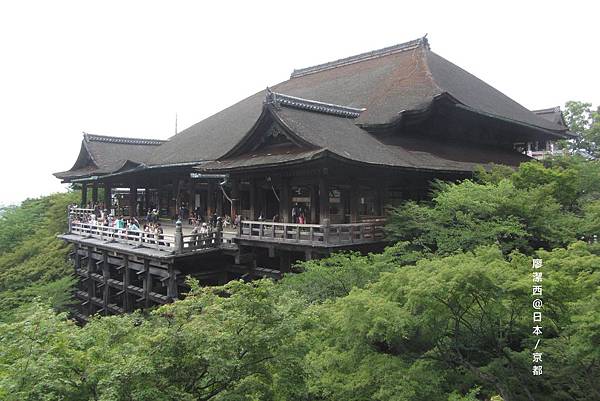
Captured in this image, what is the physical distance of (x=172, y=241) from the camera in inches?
688

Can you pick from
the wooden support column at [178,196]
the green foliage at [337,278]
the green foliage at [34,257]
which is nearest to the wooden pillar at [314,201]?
the green foliage at [337,278]

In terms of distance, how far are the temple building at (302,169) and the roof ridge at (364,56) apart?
115 millimetres

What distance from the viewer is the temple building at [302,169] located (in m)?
15.4

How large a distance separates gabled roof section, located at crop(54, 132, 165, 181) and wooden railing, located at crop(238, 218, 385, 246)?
15.1m

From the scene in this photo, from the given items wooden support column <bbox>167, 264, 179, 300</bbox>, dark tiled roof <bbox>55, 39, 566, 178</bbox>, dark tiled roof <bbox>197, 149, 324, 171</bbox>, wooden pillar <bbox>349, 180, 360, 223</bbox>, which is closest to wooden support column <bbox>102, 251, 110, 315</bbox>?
dark tiled roof <bbox>55, 39, 566, 178</bbox>

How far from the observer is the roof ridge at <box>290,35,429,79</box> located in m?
26.4

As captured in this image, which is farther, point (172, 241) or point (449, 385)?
point (172, 241)

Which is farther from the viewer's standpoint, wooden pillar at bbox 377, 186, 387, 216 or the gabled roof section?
the gabled roof section

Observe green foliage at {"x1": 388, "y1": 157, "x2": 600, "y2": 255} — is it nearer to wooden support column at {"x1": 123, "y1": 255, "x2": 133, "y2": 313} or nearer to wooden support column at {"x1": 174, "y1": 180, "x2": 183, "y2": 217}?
wooden support column at {"x1": 123, "y1": 255, "x2": 133, "y2": 313}

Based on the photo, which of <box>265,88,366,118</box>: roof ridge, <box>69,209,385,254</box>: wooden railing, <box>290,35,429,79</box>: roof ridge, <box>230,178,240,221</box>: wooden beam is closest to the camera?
<box>69,209,385,254</box>: wooden railing

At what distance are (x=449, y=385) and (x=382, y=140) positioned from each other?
12.8 metres

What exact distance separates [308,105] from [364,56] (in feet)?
43.7

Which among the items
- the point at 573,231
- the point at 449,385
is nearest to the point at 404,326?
the point at 449,385

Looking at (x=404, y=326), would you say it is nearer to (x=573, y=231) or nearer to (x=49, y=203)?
(x=573, y=231)
